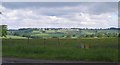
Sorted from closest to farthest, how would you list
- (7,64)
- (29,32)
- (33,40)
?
1. (7,64)
2. (29,32)
3. (33,40)

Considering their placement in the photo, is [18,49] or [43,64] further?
[18,49]

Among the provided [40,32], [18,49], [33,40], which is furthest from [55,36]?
[18,49]

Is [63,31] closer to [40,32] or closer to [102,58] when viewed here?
[40,32]

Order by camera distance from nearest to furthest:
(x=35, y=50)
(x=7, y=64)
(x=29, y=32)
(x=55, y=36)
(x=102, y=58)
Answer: (x=7, y=64) → (x=102, y=58) → (x=35, y=50) → (x=29, y=32) → (x=55, y=36)

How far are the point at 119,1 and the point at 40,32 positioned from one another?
69.6ft

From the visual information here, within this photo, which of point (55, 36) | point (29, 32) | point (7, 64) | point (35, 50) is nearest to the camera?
point (7, 64)

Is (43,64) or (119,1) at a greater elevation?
(119,1)

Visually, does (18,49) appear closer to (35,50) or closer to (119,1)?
(35,50)

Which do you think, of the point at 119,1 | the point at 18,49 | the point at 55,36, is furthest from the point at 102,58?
the point at 55,36

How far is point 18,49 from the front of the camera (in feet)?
101

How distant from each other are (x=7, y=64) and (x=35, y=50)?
1265cm

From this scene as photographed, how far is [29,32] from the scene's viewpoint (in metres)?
40.7

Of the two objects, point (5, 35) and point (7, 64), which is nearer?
point (7, 64)

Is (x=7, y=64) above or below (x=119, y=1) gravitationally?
below
